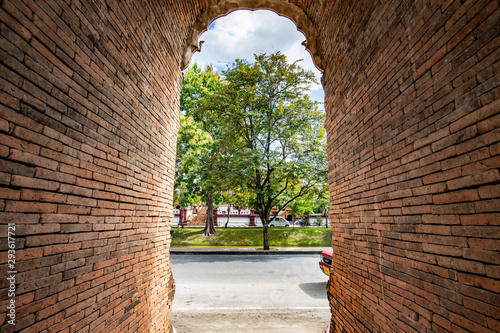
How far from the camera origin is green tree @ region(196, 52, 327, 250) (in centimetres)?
1233

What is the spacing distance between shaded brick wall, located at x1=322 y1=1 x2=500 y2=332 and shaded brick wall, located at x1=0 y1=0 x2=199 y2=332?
110 inches

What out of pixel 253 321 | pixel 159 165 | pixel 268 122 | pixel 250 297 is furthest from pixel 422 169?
pixel 268 122

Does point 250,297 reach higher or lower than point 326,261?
lower

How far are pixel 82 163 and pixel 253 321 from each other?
4477 mm

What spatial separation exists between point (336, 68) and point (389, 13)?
1483 mm

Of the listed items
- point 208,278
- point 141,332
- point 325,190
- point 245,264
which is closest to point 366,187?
point 141,332

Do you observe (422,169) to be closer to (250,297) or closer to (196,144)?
(250,297)

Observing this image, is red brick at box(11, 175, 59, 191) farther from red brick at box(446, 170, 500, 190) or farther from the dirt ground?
the dirt ground

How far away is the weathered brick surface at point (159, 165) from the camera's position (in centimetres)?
155

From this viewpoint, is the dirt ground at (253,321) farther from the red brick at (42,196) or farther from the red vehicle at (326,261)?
the red brick at (42,196)

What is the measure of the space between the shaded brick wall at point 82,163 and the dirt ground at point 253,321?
4.71 ft

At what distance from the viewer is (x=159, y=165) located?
3.65m

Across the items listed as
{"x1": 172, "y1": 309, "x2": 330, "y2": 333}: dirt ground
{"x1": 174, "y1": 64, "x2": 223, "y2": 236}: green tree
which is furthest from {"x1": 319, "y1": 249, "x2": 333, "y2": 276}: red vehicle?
{"x1": 174, "y1": 64, "x2": 223, "y2": 236}: green tree

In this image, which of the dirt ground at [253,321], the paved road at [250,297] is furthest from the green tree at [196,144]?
the dirt ground at [253,321]
